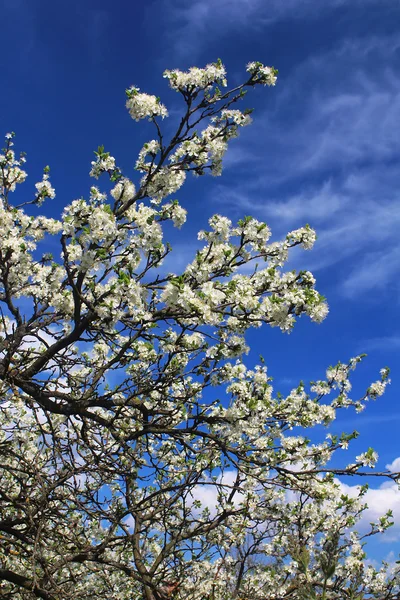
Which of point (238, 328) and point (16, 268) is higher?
point (16, 268)

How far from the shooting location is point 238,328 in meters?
6.04

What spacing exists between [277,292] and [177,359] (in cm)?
234

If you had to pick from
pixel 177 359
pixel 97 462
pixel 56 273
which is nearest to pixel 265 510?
pixel 177 359

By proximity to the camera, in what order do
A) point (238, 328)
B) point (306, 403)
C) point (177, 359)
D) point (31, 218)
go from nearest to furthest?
point (238, 328) → point (177, 359) → point (31, 218) → point (306, 403)

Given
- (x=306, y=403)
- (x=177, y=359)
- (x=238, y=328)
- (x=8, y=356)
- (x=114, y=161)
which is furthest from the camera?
(x=306, y=403)

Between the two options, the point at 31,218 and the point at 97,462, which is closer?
the point at 97,462

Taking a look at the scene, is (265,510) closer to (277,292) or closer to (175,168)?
(277,292)

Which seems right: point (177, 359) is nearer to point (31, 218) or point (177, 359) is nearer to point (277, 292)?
point (277, 292)

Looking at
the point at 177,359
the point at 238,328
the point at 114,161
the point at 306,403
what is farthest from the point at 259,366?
the point at 114,161

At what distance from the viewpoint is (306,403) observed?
28.6 feet

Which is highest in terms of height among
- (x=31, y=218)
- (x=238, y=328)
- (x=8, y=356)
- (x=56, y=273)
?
(x=31, y=218)

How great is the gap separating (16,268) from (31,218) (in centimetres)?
139

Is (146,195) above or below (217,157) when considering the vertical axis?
below

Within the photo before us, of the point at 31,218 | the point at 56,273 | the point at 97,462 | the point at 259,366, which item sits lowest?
the point at 97,462
